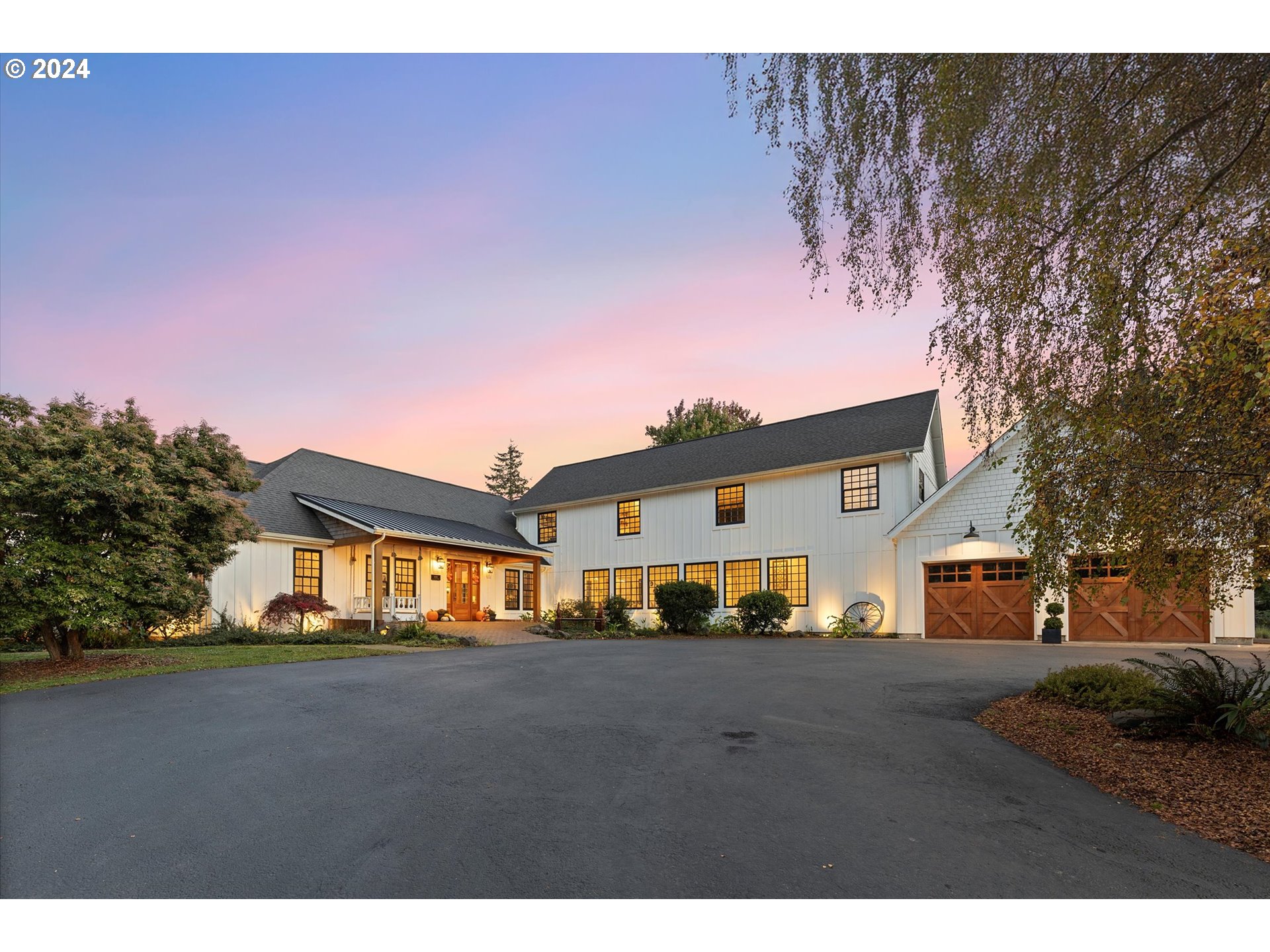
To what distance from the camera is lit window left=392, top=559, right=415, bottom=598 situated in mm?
19016

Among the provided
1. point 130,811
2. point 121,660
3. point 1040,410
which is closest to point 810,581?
point 1040,410

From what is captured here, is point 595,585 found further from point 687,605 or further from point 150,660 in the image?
point 150,660

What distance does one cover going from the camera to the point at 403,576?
63.8ft

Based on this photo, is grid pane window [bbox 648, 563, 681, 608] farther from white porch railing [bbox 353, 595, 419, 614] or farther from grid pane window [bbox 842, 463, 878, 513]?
white porch railing [bbox 353, 595, 419, 614]

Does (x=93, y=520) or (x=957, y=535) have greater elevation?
(x=93, y=520)

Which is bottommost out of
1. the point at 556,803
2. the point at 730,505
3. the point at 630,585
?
the point at 630,585

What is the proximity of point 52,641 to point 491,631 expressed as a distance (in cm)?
997

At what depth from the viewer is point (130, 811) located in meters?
3.66

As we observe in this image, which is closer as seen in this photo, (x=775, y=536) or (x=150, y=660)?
(x=150, y=660)

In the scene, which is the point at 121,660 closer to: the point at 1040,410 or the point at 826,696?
the point at 826,696

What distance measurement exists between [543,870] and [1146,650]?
47.7 ft

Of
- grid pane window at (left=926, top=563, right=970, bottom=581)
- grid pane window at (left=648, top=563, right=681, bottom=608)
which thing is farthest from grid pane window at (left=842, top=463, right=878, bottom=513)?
grid pane window at (left=648, top=563, right=681, bottom=608)

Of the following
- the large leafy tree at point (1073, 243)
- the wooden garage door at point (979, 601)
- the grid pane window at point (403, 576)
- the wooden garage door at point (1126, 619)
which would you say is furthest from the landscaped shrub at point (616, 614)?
the large leafy tree at point (1073, 243)

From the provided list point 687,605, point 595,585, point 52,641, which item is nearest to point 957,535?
point 687,605
